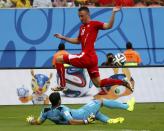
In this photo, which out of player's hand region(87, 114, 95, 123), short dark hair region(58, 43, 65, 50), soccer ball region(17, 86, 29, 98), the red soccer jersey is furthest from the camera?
short dark hair region(58, 43, 65, 50)

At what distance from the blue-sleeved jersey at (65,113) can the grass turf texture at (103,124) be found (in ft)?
0.66

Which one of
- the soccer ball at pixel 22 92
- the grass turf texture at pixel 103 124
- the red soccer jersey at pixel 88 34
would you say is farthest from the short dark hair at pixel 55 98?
the soccer ball at pixel 22 92

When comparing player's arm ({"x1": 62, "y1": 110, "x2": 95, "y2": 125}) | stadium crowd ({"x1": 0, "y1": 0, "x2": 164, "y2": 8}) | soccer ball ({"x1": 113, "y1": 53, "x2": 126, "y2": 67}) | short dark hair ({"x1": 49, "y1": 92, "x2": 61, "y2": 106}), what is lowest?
player's arm ({"x1": 62, "y1": 110, "x2": 95, "y2": 125})

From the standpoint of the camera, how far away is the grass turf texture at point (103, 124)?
542 inches

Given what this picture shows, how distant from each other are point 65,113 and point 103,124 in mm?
992

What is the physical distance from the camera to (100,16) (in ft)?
90.0

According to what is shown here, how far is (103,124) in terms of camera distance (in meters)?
14.8

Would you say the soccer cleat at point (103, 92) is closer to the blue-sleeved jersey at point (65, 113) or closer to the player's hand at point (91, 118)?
the blue-sleeved jersey at point (65, 113)

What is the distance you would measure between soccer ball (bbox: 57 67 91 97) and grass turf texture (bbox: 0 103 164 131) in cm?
125

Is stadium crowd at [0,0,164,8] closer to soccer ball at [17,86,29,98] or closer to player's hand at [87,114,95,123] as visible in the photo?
soccer ball at [17,86,29,98]

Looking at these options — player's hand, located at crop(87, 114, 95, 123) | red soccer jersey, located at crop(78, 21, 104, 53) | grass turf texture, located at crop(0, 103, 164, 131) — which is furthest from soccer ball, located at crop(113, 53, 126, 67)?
player's hand, located at crop(87, 114, 95, 123)

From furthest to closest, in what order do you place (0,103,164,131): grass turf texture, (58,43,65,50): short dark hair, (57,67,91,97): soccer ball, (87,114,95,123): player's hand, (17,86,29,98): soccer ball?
1. (58,43,65,50): short dark hair
2. (57,67,91,97): soccer ball
3. (17,86,29,98): soccer ball
4. (87,114,95,123): player's hand
5. (0,103,164,131): grass turf texture

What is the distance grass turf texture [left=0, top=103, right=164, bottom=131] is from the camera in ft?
45.2

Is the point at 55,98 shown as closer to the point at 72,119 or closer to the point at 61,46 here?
the point at 72,119
